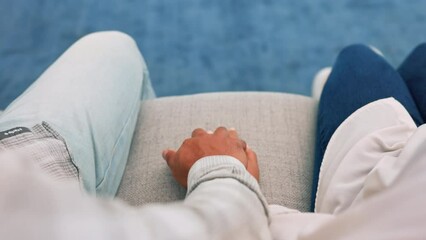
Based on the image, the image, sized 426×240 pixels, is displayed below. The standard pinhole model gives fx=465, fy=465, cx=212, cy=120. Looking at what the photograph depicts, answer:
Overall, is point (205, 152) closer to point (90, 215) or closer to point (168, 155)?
point (168, 155)

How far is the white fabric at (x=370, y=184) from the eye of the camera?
0.45 m

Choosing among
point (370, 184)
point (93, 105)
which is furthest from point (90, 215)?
point (93, 105)

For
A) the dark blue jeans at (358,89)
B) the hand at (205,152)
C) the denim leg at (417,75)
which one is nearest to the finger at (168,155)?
the hand at (205,152)

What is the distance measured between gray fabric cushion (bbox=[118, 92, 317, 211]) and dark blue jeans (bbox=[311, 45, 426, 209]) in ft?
0.11

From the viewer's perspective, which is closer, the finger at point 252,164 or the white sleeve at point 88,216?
the white sleeve at point 88,216

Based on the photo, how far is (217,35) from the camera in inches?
62.8

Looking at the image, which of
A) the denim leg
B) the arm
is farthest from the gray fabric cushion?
the arm

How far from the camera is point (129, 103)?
881 millimetres

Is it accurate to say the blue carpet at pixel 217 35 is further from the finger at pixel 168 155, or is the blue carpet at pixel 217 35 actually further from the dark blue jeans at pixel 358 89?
the finger at pixel 168 155

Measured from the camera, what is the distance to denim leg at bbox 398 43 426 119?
83cm

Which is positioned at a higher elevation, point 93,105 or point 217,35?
point 93,105

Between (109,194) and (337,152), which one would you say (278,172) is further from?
(109,194)

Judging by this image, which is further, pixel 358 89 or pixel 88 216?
pixel 358 89

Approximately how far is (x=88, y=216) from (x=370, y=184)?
0.33m
